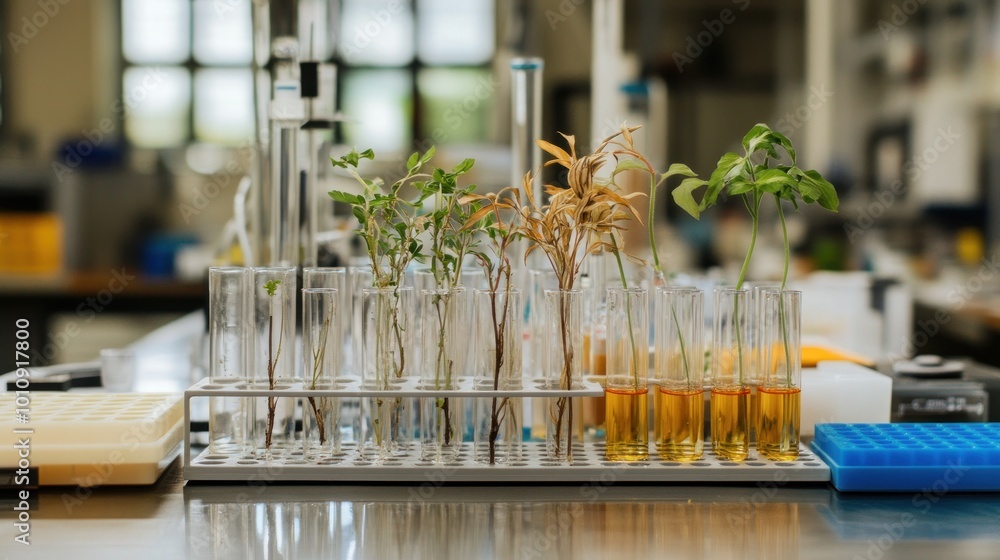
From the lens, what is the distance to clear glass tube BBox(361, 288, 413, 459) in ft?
3.96

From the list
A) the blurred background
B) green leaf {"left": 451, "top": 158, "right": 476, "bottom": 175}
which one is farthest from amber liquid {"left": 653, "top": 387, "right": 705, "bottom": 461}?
the blurred background

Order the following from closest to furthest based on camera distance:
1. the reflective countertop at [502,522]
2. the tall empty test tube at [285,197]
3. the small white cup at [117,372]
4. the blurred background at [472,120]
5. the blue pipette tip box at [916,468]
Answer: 1. the reflective countertop at [502,522]
2. the blue pipette tip box at [916,468]
3. the tall empty test tube at [285,197]
4. the small white cup at [117,372]
5. the blurred background at [472,120]

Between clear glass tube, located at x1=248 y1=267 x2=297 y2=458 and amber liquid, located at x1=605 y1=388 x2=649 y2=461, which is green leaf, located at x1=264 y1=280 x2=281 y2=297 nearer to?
clear glass tube, located at x1=248 y1=267 x2=297 y2=458

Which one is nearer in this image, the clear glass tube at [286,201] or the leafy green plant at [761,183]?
the leafy green plant at [761,183]

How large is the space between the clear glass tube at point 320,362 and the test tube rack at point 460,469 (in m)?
0.02

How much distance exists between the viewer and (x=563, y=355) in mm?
1200

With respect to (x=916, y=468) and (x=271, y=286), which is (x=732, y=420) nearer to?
(x=916, y=468)

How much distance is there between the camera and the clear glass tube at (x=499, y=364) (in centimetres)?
121

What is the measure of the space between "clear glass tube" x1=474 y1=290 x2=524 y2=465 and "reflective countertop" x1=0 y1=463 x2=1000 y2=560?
0.07m

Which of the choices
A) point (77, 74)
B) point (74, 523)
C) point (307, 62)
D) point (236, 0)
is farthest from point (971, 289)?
point (77, 74)

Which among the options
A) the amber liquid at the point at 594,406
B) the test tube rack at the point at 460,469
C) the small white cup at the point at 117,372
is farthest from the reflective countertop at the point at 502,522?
the small white cup at the point at 117,372

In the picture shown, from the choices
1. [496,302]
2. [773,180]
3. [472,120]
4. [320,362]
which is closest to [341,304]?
[320,362]

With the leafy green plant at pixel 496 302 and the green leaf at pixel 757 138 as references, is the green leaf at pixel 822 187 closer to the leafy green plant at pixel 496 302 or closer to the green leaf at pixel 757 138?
the green leaf at pixel 757 138

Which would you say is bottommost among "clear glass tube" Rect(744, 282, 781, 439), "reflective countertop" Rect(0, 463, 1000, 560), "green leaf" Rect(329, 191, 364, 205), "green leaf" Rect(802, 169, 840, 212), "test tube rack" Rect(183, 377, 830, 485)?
"reflective countertop" Rect(0, 463, 1000, 560)
